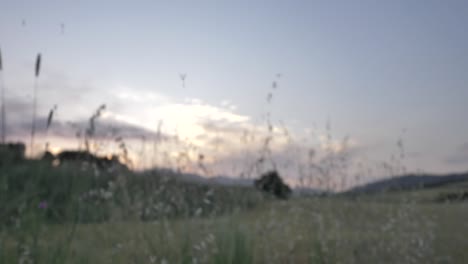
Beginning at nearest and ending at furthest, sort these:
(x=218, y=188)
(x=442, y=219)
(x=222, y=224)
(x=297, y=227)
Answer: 1. (x=222, y=224)
2. (x=297, y=227)
3. (x=442, y=219)
4. (x=218, y=188)

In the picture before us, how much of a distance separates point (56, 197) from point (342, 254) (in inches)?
223

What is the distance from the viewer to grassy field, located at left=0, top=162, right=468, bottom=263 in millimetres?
3438

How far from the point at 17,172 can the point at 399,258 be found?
7.03 m

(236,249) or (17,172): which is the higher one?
(17,172)

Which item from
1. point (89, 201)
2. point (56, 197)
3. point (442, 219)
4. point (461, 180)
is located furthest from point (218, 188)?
point (461, 180)

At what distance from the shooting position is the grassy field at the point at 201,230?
3.44 metres

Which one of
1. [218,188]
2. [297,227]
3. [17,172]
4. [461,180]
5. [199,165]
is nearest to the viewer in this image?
[199,165]

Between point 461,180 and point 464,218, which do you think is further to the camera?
point 461,180

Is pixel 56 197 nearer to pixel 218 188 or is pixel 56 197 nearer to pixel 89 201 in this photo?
pixel 89 201

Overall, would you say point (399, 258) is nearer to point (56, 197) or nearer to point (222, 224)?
point (222, 224)

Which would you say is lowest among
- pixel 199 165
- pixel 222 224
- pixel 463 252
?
pixel 463 252

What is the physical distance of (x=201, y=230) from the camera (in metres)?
4.89

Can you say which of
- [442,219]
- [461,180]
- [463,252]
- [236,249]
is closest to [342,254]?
[463,252]

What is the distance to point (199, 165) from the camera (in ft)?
17.3
